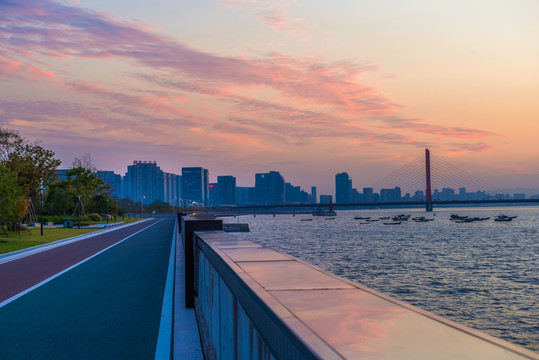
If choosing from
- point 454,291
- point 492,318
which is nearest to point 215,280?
point 492,318

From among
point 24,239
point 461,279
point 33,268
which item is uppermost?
point 33,268

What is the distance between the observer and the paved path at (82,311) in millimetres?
7742

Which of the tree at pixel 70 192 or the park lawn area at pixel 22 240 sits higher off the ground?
the tree at pixel 70 192

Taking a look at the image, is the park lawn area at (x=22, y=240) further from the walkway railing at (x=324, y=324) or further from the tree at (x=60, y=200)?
the tree at (x=60, y=200)

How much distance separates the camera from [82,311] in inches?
410

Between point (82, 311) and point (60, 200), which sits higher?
point (60, 200)

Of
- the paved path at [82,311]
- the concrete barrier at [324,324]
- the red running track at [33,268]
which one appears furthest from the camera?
the red running track at [33,268]

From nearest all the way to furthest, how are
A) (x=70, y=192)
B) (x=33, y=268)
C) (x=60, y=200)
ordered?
1. (x=33, y=268)
2. (x=60, y=200)
3. (x=70, y=192)

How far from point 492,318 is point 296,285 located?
2597 centimetres

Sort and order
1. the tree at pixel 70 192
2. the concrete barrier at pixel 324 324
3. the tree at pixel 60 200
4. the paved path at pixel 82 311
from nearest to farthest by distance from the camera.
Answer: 1. the concrete barrier at pixel 324 324
2. the paved path at pixel 82 311
3. the tree at pixel 60 200
4. the tree at pixel 70 192

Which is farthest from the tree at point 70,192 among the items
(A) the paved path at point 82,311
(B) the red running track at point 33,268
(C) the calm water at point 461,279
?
(A) the paved path at point 82,311

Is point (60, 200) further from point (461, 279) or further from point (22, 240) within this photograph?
point (461, 279)

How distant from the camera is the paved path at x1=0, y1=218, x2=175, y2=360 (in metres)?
7.74

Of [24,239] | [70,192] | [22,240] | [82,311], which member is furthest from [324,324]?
[70,192]
